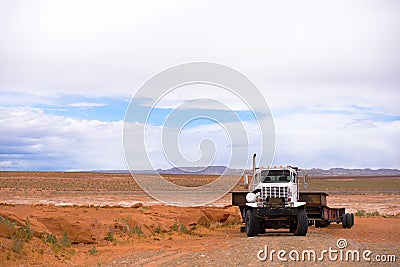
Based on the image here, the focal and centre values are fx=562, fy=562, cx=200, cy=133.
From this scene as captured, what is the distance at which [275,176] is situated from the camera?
80.3 feet

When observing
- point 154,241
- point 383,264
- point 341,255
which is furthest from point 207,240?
point 383,264

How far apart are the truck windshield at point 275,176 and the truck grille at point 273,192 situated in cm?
45

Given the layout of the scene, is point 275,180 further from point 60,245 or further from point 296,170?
point 60,245

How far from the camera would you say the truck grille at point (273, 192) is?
23.8 m

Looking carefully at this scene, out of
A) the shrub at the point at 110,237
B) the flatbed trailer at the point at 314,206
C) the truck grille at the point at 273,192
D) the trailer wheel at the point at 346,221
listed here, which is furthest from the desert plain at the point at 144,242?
the truck grille at the point at 273,192

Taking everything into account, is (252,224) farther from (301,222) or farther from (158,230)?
(158,230)

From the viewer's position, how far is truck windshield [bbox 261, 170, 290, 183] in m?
24.3

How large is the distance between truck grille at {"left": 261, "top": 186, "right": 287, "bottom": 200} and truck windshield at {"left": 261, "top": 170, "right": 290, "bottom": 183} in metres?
0.45

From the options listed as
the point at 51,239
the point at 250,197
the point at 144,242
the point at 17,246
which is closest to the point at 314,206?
the point at 250,197

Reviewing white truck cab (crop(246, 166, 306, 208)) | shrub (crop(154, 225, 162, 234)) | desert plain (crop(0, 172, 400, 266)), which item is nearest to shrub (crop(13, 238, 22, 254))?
desert plain (crop(0, 172, 400, 266))

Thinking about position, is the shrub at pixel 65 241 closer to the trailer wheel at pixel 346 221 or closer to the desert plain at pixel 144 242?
the desert plain at pixel 144 242

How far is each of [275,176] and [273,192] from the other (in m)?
0.86

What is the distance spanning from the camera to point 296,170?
25.1 metres

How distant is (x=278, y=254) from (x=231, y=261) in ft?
6.60
